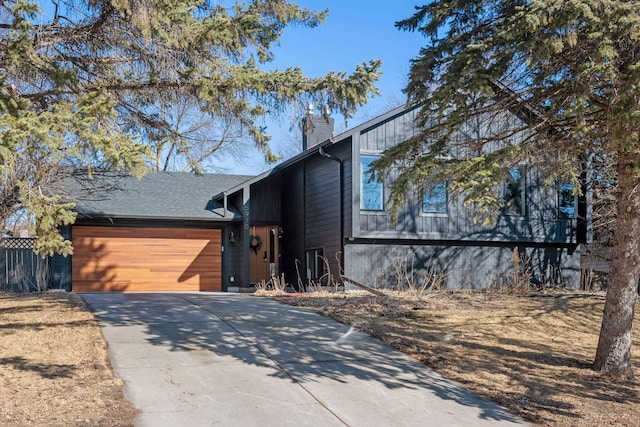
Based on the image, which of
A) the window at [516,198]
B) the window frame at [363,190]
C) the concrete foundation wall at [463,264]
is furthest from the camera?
the window at [516,198]

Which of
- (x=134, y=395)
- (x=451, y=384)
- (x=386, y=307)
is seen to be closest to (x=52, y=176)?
(x=386, y=307)

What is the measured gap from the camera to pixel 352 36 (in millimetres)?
17875

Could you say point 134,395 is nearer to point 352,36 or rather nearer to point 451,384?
point 451,384

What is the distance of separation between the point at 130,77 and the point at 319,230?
932cm

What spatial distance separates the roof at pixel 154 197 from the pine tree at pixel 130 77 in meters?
7.47

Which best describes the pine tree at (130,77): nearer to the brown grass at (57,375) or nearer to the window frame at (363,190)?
the brown grass at (57,375)

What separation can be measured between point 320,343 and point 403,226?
7917 mm

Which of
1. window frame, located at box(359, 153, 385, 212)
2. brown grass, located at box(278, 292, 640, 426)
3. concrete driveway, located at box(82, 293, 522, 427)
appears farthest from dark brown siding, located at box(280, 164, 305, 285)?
concrete driveway, located at box(82, 293, 522, 427)

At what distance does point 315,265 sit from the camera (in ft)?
59.8

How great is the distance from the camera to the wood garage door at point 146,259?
59.9 feet

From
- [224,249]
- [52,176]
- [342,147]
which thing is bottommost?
[224,249]

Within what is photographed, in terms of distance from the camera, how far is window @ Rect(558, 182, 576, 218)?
18266 millimetres

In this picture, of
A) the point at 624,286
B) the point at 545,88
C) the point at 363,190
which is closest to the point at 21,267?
the point at 363,190

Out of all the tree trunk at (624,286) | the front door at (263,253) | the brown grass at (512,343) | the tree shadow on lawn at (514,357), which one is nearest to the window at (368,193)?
the brown grass at (512,343)
